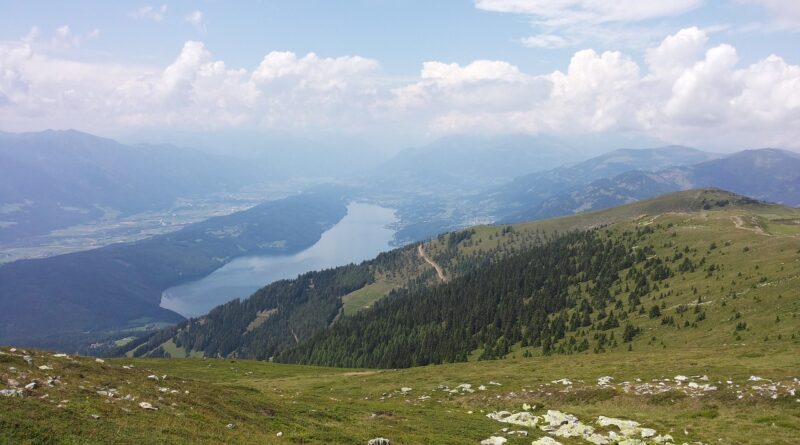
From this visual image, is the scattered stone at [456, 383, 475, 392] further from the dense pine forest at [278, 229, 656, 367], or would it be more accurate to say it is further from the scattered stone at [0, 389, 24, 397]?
the dense pine forest at [278, 229, 656, 367]

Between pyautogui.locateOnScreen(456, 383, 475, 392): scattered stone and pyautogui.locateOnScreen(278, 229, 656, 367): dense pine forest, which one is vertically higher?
pyautogui.locateOnScreen(456, 383, 475, 392): scattered stone

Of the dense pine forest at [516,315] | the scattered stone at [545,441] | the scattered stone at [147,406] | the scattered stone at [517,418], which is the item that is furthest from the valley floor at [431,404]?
the dense pine forest at [516,315]

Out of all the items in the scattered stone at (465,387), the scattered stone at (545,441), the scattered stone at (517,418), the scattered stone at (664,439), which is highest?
the scattered stone at (545,441)

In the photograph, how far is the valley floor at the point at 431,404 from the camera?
2273cm

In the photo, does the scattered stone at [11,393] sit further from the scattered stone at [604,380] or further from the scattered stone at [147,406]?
the scattered stone at [604,380]

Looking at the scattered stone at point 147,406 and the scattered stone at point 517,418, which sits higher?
the scattered stone at point 147,406

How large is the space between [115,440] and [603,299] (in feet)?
396

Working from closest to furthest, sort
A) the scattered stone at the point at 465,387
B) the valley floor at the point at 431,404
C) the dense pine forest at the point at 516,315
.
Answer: the valley floor at the point at 431,404 < the scattered stone at the point at 465,387 < the dense pine forest at the point at 516,315

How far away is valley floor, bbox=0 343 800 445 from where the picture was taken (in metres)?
22.7

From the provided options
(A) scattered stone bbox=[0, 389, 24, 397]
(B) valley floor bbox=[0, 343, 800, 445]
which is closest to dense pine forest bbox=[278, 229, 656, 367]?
(B) valley floor bbox=[0, 343, 800, 445]

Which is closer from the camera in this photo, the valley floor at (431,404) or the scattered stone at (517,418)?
the valley floor at (431,404)

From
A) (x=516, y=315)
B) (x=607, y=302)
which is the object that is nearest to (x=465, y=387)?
(x=607, y=302)

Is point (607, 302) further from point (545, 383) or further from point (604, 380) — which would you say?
point (545, 383)

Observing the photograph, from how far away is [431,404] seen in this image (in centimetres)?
4672
